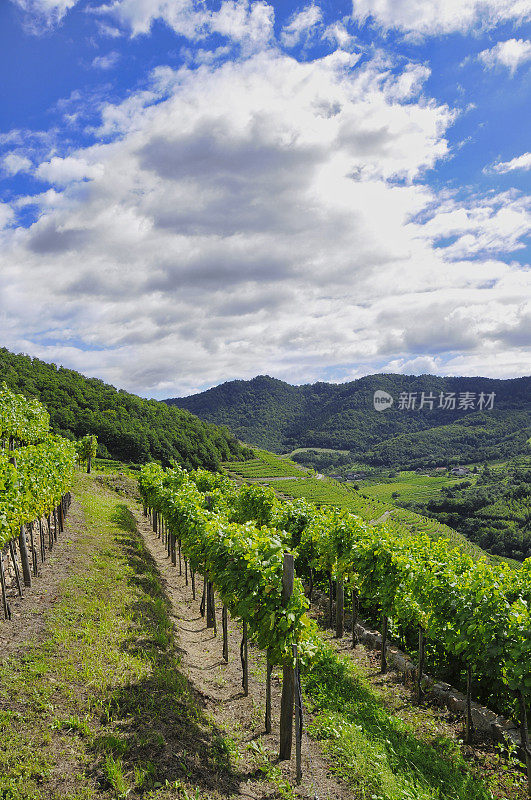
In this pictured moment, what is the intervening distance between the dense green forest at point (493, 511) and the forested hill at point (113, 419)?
6180cm

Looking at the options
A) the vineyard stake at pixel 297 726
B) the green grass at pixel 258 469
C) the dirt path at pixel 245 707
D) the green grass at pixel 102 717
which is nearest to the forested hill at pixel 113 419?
the green grass at pixel 258 469

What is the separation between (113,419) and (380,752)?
84.3m

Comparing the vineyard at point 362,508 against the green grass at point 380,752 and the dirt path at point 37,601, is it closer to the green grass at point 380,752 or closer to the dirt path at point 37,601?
the dirt path at point 37,601

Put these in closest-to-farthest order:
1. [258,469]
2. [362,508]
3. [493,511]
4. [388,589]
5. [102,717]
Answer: [102,717] < [388,589] < [362,508] < [258,469] < [493,511]

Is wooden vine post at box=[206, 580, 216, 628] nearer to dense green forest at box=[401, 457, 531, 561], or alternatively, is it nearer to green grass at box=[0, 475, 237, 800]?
green grass at box=[0, 475, 237, 800]

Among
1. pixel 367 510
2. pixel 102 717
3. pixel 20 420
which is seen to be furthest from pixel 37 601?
pixel 367 510

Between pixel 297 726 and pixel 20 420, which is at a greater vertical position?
pixel 20 420

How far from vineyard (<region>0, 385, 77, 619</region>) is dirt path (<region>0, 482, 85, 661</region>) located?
0.27 meters

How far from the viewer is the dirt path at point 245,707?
7.57 m

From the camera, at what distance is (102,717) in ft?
26.0

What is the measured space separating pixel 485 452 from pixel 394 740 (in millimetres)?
208056

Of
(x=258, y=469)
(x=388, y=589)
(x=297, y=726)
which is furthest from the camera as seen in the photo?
(x=258, y=469)

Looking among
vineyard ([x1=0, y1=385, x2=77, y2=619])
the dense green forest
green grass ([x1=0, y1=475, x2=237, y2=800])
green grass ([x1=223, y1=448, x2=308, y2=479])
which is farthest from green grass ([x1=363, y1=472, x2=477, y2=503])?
green grass ([x1=0, y1=475, x2=237, y2=800])

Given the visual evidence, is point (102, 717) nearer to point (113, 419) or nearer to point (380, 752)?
point (380, 752)
